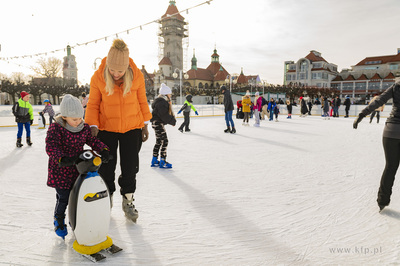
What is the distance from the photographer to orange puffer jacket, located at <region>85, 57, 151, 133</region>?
2.22 m

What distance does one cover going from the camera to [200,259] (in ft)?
6.04

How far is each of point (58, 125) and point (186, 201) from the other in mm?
1549

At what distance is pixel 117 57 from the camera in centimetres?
212

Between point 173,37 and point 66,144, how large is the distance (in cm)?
6744

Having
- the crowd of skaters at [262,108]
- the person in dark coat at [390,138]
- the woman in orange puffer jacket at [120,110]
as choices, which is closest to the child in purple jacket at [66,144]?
the woman in orange puffer jacket at [120,110]

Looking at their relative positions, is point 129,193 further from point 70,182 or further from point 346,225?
point 346,225

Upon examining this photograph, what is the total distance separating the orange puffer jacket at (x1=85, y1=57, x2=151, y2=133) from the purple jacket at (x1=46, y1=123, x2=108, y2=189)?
0.79 ft

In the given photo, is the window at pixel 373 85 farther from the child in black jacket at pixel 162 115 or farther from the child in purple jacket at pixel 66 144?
the child in purple jacket at pixel 66 144

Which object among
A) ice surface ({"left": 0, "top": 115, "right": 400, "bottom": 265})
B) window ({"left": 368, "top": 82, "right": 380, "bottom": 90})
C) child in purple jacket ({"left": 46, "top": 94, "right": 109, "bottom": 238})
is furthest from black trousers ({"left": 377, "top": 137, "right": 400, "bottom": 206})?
window ({"left": 368, "top": 82, "right": 380, "bottom": 90})

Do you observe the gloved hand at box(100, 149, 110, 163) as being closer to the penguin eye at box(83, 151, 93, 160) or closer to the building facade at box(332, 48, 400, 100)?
the penguin eye at box(83, 151, 93, 160)

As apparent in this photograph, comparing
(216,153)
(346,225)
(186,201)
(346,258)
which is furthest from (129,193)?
(216,153)

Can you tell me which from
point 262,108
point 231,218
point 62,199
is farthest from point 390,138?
point 262,108

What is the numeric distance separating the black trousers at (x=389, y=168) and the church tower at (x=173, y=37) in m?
63.8

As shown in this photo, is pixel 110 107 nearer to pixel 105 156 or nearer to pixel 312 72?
pixel 105 156
